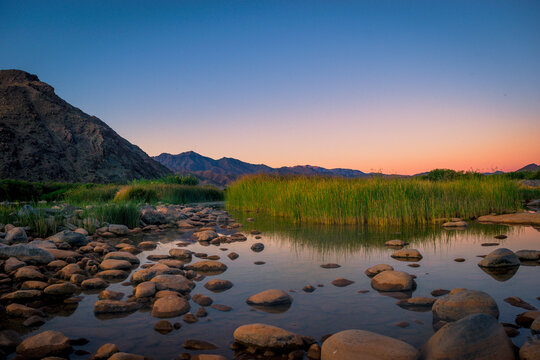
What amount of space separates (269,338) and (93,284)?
9.31 ft

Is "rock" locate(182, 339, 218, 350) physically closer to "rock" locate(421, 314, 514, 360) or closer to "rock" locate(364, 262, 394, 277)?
"rock" locate(421, 314, 514, 360)

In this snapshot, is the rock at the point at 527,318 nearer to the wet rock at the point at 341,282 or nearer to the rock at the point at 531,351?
the rock at the point at 531,351

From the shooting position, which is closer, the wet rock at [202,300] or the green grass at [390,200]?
the wet rock at [202,300]

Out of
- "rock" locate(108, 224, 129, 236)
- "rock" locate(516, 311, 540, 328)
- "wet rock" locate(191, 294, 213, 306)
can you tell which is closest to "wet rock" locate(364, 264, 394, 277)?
"rock" locate(516, 311, 540, 328)

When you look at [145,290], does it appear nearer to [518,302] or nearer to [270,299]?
[270,299]

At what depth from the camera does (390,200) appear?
35.5ft

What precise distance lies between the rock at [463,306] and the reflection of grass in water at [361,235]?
3.10 meters

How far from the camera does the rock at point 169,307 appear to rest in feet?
11.9

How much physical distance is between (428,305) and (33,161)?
160 feet

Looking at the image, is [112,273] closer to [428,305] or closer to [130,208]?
[428,305]

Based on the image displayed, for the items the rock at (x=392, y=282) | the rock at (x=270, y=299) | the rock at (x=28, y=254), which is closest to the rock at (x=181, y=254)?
the rock at (x=28, y=254)

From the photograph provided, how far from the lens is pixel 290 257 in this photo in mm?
6379

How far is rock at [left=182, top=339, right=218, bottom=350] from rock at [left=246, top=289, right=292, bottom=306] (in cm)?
102

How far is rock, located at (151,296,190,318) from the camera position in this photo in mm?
3635
